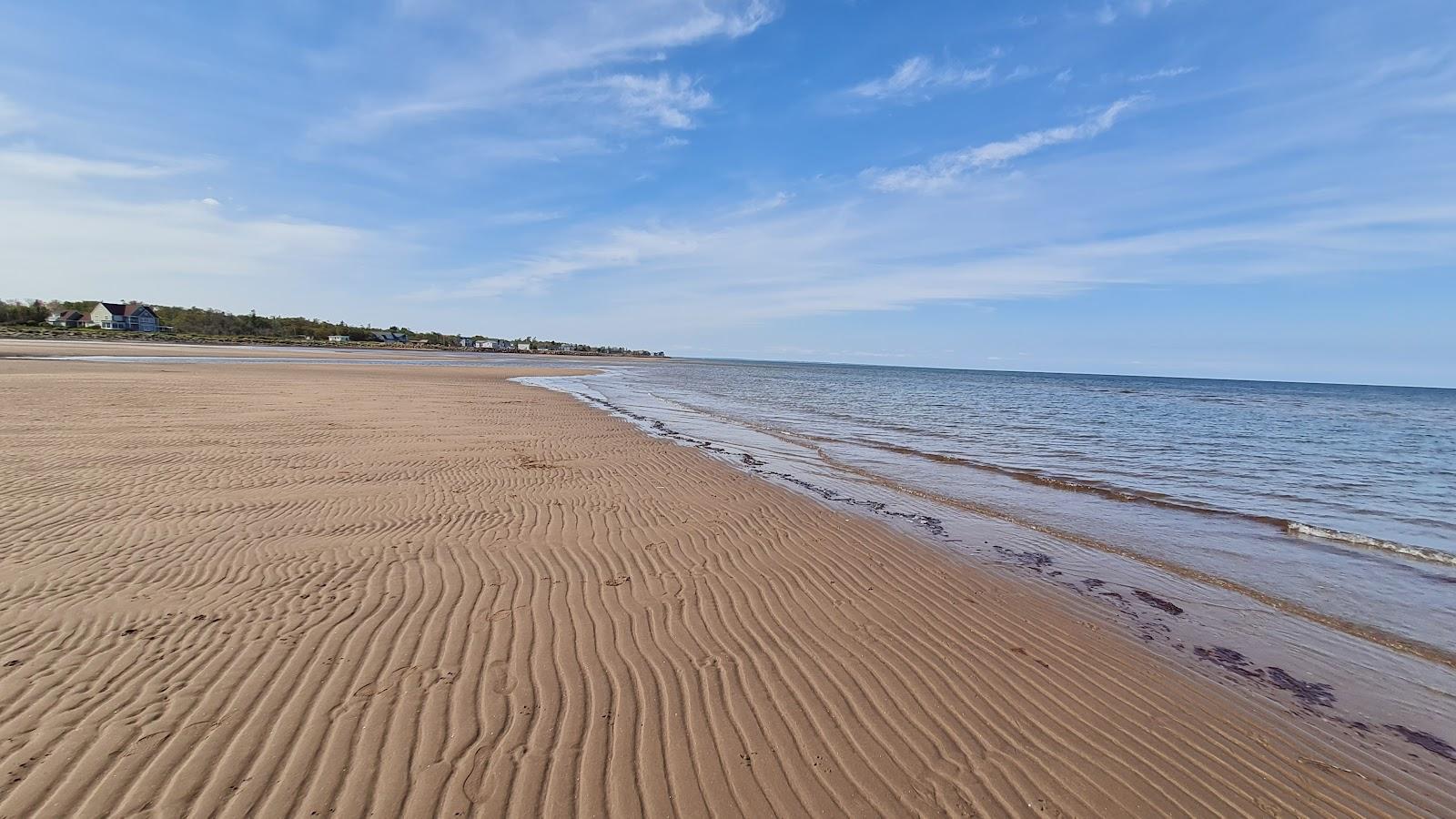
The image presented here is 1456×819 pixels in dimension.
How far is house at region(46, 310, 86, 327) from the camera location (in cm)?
8995

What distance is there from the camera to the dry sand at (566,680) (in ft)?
11.2

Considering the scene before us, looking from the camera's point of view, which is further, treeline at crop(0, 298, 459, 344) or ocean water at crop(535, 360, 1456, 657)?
treeline at crop(0, 298, 459, 344)

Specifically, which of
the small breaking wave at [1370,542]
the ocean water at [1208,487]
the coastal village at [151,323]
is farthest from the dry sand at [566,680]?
the coastal village at [151,323]

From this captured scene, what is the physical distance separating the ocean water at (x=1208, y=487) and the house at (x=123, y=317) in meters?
109

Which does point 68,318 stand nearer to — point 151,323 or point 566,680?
point 151,323

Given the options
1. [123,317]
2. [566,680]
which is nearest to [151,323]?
[123,317]

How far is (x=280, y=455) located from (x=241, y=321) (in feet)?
398

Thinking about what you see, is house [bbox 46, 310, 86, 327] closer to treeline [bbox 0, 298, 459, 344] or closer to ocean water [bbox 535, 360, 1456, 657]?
treeline [bbox 0, 298, 459, 344]

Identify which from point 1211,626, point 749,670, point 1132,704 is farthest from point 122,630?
point 1211,626

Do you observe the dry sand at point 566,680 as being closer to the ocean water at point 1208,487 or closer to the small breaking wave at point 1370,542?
the ocean water at point 1208,487

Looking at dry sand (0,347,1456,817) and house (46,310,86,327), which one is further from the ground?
house (46,310,86,327)

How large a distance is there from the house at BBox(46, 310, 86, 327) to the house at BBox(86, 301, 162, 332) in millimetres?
1118

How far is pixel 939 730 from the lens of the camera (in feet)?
13.6

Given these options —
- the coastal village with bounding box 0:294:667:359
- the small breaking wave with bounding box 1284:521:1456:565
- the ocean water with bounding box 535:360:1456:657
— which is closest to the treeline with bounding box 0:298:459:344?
the coastal village with bounding box 0:294:667:359
